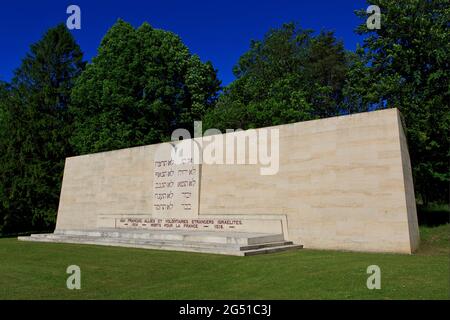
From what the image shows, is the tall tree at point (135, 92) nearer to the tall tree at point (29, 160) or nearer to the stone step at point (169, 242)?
the tall tree at point (29, 160)

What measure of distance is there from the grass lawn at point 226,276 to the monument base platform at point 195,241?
0.73m

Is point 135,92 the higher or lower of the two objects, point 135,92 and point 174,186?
the higher

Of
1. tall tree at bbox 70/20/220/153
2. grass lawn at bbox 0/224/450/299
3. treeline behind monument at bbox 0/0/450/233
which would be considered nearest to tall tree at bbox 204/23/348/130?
treeline behind monument at bbox 0/0/450/233

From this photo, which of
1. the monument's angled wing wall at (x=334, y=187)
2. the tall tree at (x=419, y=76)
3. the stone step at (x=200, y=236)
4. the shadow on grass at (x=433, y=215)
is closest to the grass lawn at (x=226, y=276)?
the stone step at (x=200, y=236)

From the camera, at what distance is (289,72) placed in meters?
35.5

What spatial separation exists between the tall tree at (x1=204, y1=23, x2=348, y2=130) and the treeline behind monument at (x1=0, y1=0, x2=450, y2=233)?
0.33 ft

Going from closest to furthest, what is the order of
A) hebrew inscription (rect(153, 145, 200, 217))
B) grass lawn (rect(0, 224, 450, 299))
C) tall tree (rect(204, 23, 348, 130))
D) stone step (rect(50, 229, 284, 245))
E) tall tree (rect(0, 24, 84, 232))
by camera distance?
grass lawn (rect(0, 224, 450, 299)), stone step (rect(50, 229, 284, 245)), hebrew inscription (rect(153, 145, 200, 217)), tall tree (rect(0, 24, 84, 232)), tall tree (rect(204, 23, 348, 130))

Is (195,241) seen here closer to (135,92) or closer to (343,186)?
(343,186)

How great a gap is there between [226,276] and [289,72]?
28970 mm

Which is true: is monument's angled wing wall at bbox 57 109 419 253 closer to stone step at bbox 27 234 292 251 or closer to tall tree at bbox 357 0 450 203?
stone step at bbox 27 234 292 251

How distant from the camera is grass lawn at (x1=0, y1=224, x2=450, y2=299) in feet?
23.6

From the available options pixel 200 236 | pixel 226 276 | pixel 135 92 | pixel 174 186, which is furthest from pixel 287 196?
pixel 135 92

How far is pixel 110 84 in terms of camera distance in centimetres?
3094
